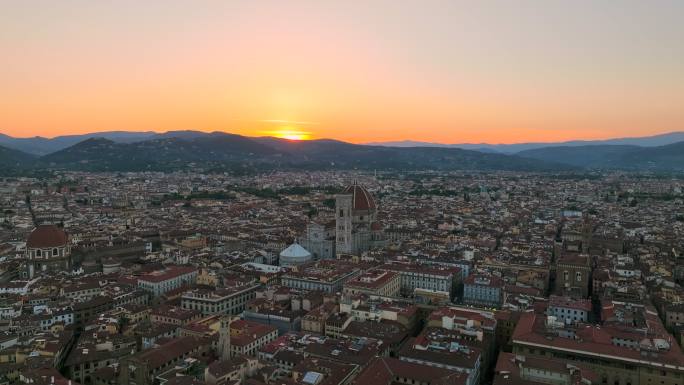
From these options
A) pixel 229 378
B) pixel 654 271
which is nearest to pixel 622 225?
pixel 654 271

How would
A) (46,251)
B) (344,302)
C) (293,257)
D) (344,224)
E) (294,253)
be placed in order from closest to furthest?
(344,302) → (46,251) → (293,257) → (294,253) → (344,224)

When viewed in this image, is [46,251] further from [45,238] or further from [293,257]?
[293,257]

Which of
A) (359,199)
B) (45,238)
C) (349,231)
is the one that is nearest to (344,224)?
(349,231)

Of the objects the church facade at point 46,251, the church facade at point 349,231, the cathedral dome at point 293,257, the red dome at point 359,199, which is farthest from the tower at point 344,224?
the church facade at point 46,251

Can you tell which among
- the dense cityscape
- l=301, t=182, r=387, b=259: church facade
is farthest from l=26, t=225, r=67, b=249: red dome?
l=301, t=182, r=387, b=259: church facade

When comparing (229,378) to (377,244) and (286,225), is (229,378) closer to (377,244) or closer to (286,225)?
(377,244)
